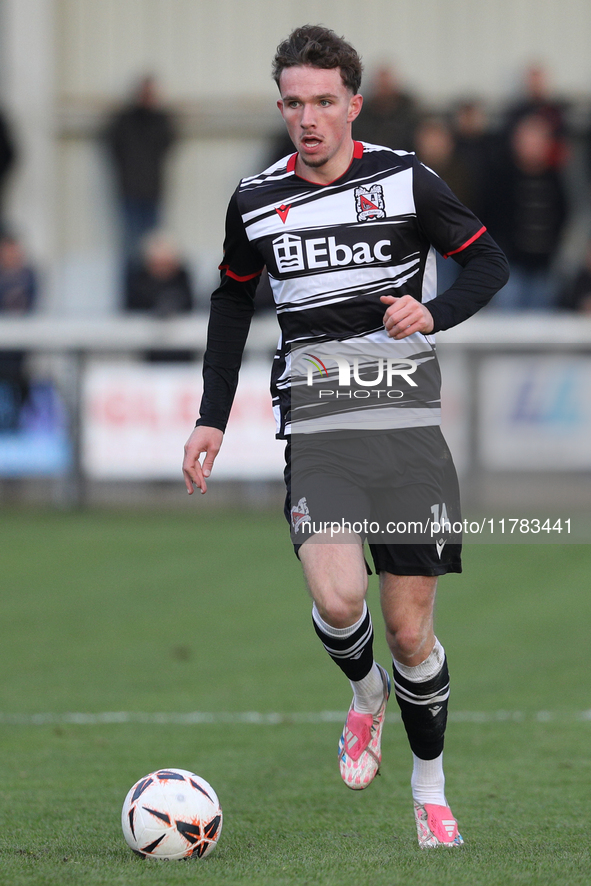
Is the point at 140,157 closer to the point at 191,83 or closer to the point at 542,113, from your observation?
the point at 191,83

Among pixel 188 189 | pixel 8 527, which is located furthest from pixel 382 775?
pixel 188 189

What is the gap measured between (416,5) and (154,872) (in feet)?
58.9

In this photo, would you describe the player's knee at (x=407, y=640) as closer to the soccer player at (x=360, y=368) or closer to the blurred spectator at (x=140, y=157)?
the soccer player at (x=360, y=368)

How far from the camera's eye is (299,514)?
4367 mm

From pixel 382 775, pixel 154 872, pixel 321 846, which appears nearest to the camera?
pixel 154 872

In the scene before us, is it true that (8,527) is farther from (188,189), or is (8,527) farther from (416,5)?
(416,5)

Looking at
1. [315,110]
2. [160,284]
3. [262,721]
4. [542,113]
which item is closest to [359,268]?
[315,110]

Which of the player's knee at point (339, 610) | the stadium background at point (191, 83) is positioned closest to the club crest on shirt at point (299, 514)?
the player's knee at point (339, 610)

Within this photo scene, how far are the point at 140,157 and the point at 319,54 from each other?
13872 mm

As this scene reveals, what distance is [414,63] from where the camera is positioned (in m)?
19.9

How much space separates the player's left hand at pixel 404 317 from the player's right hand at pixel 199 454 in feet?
2.66

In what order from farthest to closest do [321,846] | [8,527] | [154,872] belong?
1. [8,527]
2. [321,846]
3. [154,872]

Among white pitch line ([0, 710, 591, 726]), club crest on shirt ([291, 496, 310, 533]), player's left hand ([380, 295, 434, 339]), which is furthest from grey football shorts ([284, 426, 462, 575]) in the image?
white pitch line ([0, 710, 591, 726])

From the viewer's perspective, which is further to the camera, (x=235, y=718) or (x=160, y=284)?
(x=160, y=284)
